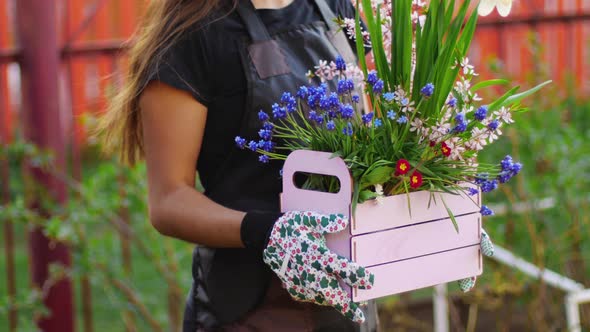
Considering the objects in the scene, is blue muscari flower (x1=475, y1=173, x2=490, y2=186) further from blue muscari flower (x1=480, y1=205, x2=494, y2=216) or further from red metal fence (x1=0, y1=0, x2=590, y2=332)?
red metal fence (x1=0, y1=0, x2=590, y2=332)

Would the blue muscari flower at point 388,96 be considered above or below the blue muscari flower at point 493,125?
above

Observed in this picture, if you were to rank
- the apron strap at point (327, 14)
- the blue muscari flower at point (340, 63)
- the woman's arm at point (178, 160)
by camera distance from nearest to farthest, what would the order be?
1. the blue muscari flower at point (340, 63)
2. the woman's arm at point (178, 160)
3. the apron strap at point (327, 14)

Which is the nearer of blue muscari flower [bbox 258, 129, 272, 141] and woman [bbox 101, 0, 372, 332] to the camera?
blue muscari flower [bbox 258, 129, 272, 141]

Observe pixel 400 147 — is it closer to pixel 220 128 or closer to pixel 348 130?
pixel 348 130

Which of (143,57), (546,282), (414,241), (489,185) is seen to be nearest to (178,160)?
(143,57)

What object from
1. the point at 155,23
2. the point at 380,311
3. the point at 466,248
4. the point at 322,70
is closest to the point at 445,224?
the point at 466,248

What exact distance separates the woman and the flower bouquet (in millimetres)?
143

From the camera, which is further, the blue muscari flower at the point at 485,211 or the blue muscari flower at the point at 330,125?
the blue muscari flower at the point at 485,211

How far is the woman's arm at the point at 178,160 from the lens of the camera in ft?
5.24

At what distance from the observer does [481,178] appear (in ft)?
4.85

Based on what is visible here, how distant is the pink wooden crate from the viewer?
4.67ft

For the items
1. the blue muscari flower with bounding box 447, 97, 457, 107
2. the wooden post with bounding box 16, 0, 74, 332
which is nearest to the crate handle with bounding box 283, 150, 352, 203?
the blue muscari flower with bounding box 447, 97, 457, 107

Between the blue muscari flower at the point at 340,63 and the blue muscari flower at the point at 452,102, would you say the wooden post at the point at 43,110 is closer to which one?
the blue muscari flower at the point at 340,63

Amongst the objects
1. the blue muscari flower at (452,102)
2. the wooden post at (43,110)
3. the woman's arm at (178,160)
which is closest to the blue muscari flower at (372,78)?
the blue muscari flower at (452,102)
